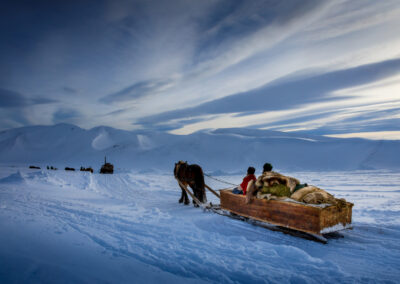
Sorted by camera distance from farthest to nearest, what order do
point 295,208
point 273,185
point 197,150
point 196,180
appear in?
point 197,150
point 196,180
point 273,185
point 295,208

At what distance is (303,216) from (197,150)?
38436mm

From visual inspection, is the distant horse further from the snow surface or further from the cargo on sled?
the cargo on sled

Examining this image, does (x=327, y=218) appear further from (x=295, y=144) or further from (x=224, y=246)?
(x=295, y=144)

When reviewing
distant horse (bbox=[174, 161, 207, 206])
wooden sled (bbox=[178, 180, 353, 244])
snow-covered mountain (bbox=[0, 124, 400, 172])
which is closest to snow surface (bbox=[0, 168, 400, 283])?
wooden sled (bbox=[178, 180, 353, 244])

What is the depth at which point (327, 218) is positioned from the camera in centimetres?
477

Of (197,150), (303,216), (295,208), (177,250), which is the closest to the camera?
(177,250)

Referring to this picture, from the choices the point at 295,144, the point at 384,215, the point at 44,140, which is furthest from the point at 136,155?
the point at 384,215

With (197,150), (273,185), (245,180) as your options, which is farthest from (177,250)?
(197,150)

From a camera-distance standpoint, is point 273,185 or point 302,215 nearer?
point 302,215

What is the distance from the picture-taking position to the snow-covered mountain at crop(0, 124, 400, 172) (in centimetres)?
3391

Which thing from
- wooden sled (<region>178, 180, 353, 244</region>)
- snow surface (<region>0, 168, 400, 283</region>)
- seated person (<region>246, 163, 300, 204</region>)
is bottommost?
snow surface (<region>0, 168, 400, 283</region>)

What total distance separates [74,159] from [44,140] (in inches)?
753

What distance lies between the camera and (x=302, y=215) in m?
4.91

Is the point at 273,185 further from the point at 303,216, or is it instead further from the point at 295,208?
the point at 303,216
